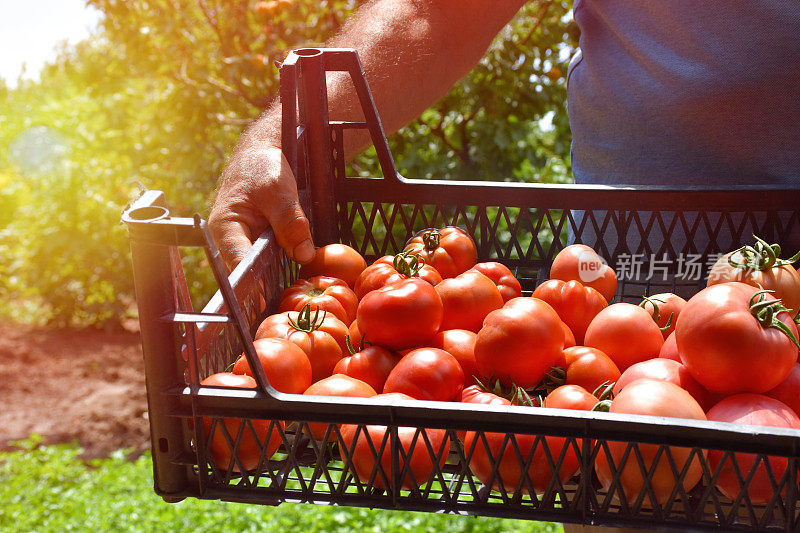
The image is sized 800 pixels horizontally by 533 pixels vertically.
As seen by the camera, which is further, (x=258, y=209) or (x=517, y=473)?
(x=258, y=209)

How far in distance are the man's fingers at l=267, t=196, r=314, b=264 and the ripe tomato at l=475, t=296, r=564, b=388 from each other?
412mm

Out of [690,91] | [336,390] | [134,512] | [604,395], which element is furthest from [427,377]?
[134,512]

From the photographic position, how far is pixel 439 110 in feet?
15.0

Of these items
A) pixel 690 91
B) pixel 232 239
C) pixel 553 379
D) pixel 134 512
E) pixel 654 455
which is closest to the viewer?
pixel 654 455

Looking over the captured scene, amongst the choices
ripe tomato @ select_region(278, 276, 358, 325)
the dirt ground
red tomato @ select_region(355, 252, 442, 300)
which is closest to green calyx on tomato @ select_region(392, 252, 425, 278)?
red tomato @ select_region(355, 252, 442, 300)

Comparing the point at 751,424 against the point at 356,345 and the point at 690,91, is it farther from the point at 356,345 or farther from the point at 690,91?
the point at 690,91

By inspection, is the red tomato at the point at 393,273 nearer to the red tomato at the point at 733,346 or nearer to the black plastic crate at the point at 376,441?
the black plastic crate at the point at 376,441

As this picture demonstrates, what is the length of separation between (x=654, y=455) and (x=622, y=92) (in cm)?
113

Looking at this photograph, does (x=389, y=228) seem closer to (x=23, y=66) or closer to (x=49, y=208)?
(x=49, y=208)

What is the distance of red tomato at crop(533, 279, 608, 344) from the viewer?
1.39 m

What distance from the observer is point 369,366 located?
124cm

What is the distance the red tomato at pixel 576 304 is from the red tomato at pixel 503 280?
0.33ft

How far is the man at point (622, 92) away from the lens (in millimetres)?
1490

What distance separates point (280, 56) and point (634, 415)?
3774mm
